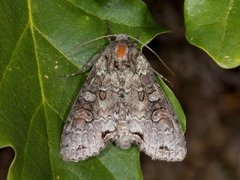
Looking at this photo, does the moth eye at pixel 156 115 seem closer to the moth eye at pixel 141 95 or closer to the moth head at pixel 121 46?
the moth eye at pixel 141 95

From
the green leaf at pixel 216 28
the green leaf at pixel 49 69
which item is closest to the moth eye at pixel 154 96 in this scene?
the green leaf at pixel 49 69

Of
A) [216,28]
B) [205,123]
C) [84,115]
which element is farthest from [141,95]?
[205,123]

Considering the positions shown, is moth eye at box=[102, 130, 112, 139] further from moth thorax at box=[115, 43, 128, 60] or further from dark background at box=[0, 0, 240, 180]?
dark background at box=[0, 0, 240, 180]

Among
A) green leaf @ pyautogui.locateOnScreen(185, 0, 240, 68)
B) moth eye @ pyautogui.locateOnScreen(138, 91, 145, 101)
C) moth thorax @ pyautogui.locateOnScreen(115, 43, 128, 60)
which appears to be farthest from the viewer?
moth eye @ pyautogui.locateOnScreen(138, 91, 145, 101)

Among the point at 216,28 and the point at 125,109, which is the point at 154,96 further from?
the point at 216,28

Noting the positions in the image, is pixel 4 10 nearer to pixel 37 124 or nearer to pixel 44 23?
pixel 44 23

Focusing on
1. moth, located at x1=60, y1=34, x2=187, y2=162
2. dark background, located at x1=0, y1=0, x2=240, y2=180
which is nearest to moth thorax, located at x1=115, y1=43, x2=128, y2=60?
moth, located at x1=60, y1=34, x2=187, y2=162

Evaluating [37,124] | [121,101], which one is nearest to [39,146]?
[37,124]
